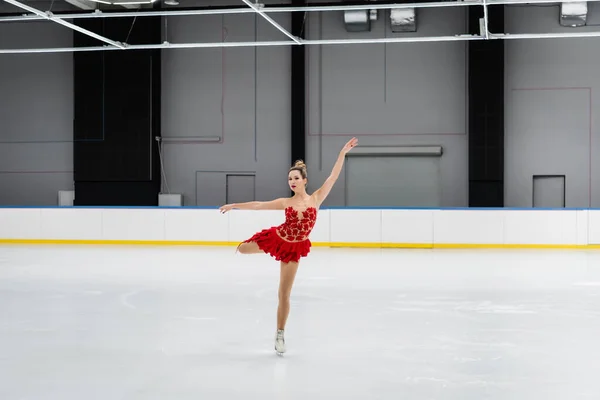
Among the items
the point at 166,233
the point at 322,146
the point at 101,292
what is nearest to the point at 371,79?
the point at 322,146

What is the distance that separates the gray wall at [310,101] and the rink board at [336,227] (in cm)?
307

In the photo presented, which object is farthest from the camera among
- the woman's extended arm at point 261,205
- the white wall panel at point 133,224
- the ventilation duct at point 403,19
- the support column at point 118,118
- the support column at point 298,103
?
the support column at point 118,118

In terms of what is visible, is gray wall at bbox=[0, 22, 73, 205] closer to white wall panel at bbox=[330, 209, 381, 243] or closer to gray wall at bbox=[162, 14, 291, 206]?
gray wall at bbox=[162, 14, 291, 206]

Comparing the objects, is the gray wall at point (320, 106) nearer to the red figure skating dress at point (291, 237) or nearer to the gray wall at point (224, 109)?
the gray wall at point (224, 109)

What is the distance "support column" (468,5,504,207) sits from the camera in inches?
725

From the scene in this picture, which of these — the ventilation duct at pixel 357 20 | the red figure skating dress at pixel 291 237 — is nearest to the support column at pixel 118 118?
the ventilation duct at pixel 357 20

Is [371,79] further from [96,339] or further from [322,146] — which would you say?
[96,339]

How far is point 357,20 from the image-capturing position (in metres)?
18.6

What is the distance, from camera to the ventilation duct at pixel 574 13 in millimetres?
17469

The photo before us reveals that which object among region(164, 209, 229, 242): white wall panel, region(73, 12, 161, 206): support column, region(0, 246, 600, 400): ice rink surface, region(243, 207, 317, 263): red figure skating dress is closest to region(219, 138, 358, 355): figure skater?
region(243, 207, 317, 263): red figure skating dress

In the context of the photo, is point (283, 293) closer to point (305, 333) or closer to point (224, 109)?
point (305, 333)

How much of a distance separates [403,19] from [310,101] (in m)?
3.37

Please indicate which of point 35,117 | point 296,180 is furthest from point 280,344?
point 35,117

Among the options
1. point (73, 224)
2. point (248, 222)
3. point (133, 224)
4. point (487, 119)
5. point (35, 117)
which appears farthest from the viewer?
point (35, 117)
